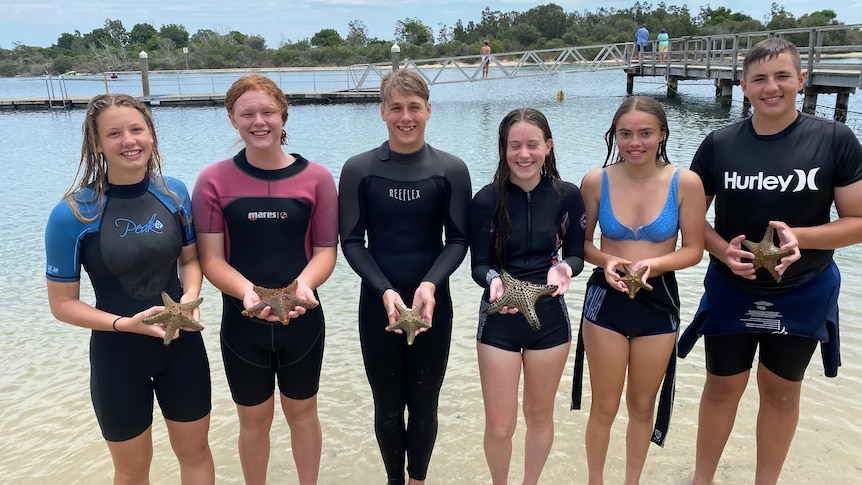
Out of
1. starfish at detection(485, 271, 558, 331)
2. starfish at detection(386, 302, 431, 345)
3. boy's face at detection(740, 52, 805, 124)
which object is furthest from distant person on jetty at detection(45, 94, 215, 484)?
boy's face at detection(740, 52, 805, 124)

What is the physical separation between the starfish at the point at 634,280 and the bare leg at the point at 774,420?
0.98 metres

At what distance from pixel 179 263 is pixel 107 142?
632mm

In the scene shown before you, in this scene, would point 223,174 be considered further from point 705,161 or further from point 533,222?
point 705,161

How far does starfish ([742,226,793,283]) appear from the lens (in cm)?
266

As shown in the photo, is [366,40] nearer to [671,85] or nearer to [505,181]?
[671,85]

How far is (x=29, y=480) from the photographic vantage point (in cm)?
382

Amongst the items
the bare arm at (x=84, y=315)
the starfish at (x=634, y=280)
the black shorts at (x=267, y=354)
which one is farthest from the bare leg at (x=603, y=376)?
the bare arm at (x=84, y=315)

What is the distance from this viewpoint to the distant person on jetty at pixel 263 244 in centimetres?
286

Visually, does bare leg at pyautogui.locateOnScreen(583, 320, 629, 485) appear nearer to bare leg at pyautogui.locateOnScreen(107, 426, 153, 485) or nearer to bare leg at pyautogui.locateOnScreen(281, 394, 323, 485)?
bare leg at pyautogui.locateOnScreen(281, 394, 323, 485)

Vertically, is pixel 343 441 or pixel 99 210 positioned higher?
pixel 99 210

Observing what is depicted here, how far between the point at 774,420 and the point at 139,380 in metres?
3.17

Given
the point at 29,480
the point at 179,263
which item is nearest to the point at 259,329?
the point at 179,263

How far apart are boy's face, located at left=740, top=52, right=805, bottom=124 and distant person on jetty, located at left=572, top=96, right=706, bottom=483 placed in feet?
1.46

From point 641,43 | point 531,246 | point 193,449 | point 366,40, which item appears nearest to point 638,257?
point 531,246
